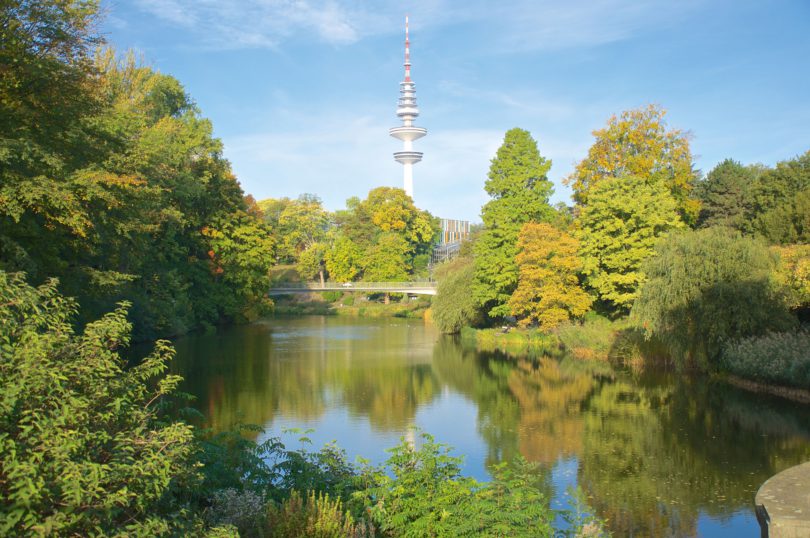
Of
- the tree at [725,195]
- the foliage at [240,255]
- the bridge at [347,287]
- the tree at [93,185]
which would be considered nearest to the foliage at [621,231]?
the tree at [725,195]

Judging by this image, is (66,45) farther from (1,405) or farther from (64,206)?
(1,405)

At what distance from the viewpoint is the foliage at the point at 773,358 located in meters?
19.4

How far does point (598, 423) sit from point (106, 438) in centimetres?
1513

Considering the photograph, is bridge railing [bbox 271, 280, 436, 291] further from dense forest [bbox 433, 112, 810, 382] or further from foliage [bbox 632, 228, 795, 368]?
foliage [bbox 632, 228, 795, 368]

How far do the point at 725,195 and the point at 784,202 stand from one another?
17.1 feet

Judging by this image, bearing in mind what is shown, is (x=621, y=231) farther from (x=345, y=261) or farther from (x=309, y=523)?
(x=345, y=261)

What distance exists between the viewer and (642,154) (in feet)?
122

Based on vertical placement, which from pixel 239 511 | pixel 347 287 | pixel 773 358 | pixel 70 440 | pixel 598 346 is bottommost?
pixel 598 346

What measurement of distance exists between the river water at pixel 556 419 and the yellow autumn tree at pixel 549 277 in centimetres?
359

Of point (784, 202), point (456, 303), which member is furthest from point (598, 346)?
point (784, 202)

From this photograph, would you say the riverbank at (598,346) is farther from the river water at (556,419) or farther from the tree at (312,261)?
the tree at (312,261)

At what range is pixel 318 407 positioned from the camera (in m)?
19.7

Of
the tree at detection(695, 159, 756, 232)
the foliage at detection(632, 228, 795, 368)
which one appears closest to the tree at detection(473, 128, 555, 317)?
the tree at detection(695, 159, 756, 232)

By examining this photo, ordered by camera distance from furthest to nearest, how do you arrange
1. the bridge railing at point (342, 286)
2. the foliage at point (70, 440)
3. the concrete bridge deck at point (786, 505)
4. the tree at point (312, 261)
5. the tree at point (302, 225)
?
the tree at point (302, 225) < the tree at point (312, 261) < the bridge railing at point (342, 286) < the concrete bridge deck at point (786, 505) < the foliage at point (70, 440)
